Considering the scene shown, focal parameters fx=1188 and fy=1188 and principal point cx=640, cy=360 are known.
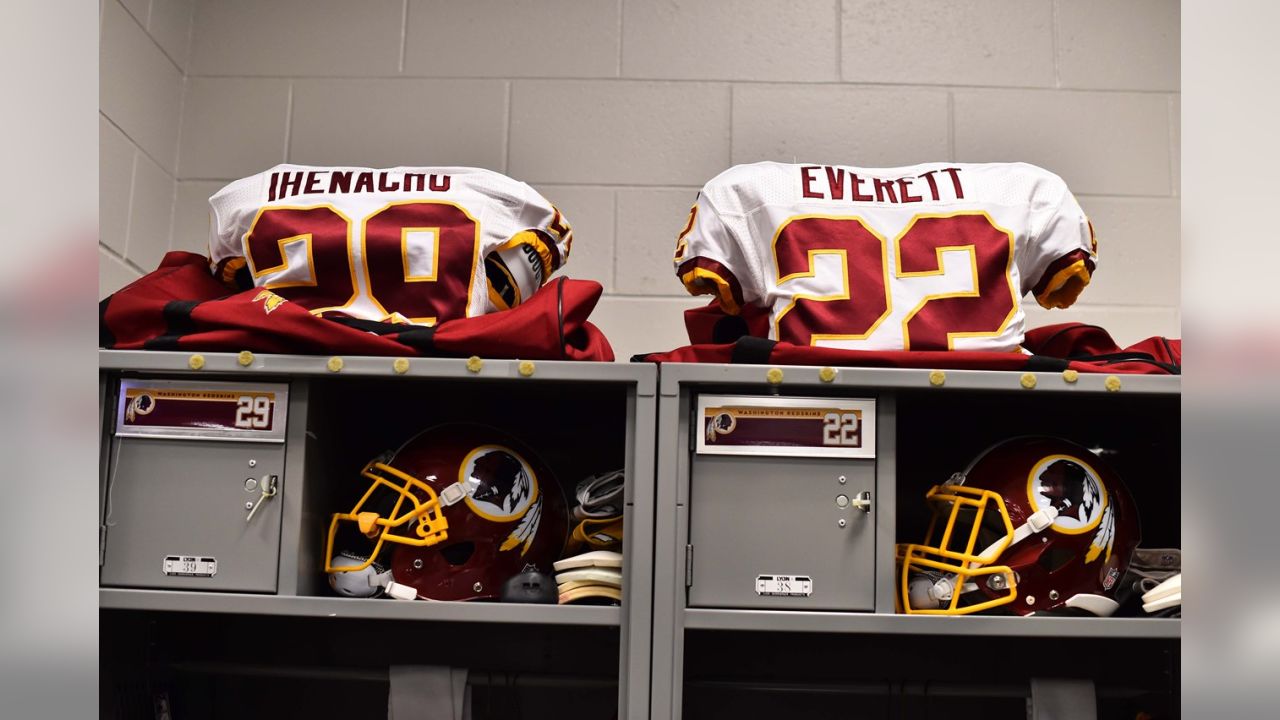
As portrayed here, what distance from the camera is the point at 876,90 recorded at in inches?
87.5

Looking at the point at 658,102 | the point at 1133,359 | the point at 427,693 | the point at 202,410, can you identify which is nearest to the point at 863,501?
the point at 1133,359

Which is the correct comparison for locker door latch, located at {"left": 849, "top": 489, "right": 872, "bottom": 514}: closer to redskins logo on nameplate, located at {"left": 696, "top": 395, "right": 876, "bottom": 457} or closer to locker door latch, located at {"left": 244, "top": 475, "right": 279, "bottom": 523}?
redskins logo on nameplate, located at {"left": 696, "top": 395, "right": 876, "bottom": 457}

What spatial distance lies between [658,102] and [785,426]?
90 centimetres

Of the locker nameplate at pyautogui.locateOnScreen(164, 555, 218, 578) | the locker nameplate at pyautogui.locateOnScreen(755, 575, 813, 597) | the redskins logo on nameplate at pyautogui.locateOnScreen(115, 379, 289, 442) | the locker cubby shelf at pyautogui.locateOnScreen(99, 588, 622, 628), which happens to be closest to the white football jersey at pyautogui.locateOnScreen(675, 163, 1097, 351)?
the locker nameplate at pyautogui.locateOnScreen(755, 575, 813, 597)

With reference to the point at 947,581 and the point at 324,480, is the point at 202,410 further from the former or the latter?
the point at 947,581

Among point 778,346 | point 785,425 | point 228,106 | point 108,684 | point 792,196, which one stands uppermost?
point 228,106

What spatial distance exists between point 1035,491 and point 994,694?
1.27ft

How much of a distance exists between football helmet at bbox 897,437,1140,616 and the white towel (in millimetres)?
625

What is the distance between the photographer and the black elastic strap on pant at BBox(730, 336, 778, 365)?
5.04ft

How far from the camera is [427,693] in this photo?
1.66 m
